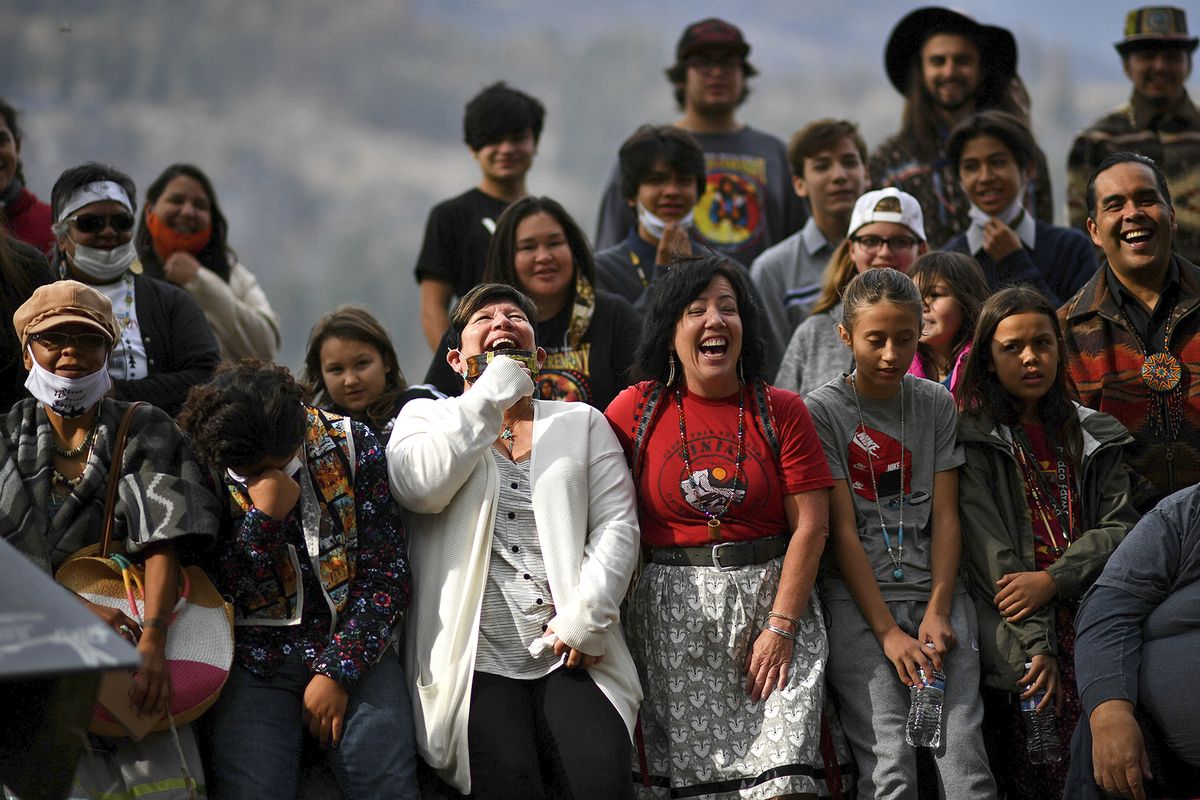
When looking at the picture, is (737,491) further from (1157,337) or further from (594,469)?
(1157,337)

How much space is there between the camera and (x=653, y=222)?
254 inches

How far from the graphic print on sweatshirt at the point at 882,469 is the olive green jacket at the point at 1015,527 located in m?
0.20

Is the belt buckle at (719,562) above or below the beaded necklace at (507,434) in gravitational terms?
below

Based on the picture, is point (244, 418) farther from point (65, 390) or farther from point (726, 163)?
point (726, 163)

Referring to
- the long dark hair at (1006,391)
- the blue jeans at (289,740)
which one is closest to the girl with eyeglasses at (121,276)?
the blue jeans at (289,740)

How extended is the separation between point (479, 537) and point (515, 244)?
1659 mm

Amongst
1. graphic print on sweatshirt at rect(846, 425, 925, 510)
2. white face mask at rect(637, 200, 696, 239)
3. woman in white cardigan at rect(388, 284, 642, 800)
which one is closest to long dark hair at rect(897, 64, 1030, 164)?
white face mask at rect(637, 200, 696, 239)

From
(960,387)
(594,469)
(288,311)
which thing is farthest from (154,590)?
(288,311)

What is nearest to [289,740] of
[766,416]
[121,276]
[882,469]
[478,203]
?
[766,416]

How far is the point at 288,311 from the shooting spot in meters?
9.59

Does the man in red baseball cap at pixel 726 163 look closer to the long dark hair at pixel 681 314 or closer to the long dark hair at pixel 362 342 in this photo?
the long dark hair at pixel 362 342

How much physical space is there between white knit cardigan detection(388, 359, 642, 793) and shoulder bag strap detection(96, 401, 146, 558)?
2.53 ft

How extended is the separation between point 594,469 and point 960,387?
131 cm

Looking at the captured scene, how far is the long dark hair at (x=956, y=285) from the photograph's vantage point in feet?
17.2
